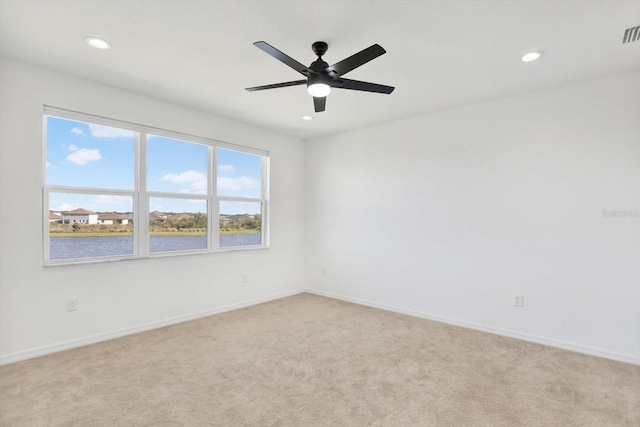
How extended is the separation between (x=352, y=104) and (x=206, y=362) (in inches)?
120

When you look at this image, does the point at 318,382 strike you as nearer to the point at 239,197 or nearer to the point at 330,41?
the point at 330,41

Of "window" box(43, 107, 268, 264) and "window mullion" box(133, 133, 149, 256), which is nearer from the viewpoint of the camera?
"window" box(43, 107, 268, 264)

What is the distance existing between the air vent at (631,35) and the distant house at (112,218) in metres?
4.66

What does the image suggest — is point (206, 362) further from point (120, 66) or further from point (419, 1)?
point (419, 1)

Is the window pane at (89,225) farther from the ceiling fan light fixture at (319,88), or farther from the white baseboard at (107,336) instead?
the ceiling fan light fixture at (319,88)

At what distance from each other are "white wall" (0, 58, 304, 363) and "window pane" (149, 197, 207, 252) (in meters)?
0.18

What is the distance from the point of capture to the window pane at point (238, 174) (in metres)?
4.37

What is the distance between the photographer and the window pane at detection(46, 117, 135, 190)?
9.93ft

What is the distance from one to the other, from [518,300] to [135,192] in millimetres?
4312

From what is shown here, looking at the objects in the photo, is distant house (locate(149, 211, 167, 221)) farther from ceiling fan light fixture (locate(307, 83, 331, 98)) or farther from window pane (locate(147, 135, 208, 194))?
ceiling fan light fixture (locate(307, 83, 331, 98))

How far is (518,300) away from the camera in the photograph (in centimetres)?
336

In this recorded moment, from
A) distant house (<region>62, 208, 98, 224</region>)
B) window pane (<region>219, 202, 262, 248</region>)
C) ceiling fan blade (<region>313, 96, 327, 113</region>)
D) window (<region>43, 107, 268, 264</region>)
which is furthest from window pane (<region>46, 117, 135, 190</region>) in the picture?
ceiling fan blade (<region>313, 96, 327, 113</region>)

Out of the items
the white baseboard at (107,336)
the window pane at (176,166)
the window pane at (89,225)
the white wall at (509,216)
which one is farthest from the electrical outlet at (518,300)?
the window pane at (89,225)

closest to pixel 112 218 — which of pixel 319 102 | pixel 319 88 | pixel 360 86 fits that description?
pixel 319 102
